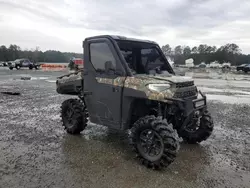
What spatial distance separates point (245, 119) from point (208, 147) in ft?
11.3

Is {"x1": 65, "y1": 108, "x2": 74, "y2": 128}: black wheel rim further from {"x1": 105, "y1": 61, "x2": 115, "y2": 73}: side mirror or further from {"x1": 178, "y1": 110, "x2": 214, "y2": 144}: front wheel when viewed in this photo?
{"x1": 178, "y1": 110, "x2": 214, "y2": 144}: front wheel

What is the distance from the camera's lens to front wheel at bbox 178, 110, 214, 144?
5.40 m

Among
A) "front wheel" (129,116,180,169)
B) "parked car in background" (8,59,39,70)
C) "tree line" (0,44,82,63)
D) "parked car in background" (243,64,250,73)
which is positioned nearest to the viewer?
"front wheel" (129,116,180,169)

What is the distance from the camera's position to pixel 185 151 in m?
5.20

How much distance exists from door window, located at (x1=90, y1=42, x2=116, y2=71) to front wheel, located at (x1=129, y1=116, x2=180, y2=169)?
4.53 feet

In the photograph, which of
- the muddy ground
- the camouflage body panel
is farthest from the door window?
the muddy ground

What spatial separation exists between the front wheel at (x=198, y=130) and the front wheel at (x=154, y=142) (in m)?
1.25

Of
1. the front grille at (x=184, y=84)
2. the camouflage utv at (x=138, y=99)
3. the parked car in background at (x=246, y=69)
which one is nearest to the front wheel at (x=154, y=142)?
the camouflage utv at (x=138, y=99)

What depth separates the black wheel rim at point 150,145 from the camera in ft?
13.9

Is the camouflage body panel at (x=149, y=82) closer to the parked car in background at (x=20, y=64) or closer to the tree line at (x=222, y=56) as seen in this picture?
the parked car in background at (x=20, y=64)

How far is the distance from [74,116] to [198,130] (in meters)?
2.94

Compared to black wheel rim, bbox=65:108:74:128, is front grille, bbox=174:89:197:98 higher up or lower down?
higher up

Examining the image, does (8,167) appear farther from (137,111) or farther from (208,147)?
(208,147)

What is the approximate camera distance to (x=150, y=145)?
14.3ft
